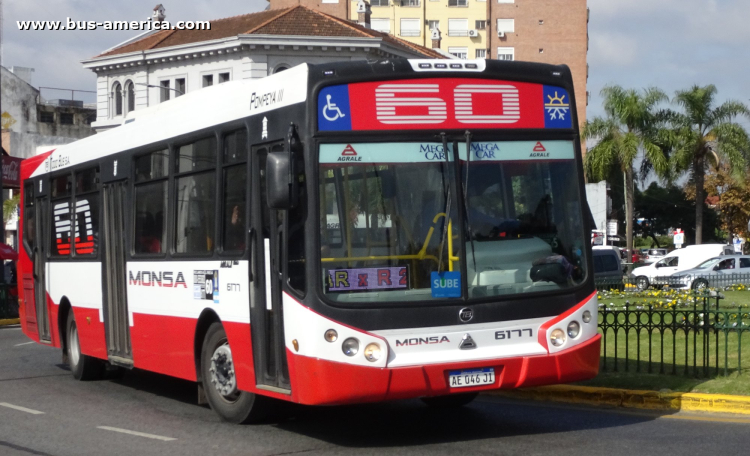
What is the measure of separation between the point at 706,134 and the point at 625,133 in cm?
527

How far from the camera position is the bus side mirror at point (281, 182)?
813 cm

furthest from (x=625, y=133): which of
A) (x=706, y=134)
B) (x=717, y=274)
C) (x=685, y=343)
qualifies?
(x=685, y=343)

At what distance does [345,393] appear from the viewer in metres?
8.07

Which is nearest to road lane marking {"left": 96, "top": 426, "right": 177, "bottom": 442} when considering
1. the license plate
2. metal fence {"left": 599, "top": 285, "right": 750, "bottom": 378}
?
the license plate

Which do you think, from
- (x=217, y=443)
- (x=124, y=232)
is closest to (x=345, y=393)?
(x=217, y=443)

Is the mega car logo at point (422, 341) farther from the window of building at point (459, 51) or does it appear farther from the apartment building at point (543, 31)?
the window of building at point (459, 51)

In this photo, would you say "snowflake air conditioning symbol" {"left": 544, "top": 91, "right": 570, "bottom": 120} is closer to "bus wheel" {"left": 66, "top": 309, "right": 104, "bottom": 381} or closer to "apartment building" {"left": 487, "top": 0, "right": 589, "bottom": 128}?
"bus wheel" {"left": 66, "top": 309, "right": 104, "bottom": 381}

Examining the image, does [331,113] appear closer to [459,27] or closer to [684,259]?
[684,259]

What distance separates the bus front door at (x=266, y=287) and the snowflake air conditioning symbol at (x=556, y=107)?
226cm

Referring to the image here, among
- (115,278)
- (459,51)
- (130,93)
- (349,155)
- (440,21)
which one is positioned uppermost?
(440,21)

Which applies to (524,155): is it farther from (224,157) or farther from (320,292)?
(224,157)

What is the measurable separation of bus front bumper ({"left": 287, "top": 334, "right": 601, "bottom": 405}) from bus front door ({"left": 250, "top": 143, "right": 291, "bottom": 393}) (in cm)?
34

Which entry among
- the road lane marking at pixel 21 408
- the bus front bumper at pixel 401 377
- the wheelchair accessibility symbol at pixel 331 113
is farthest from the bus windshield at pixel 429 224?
the road lane marking at pixel 21 408

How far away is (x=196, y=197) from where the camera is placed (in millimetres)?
10438
